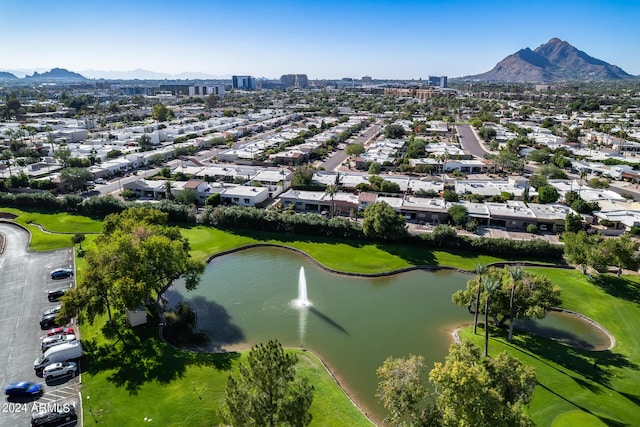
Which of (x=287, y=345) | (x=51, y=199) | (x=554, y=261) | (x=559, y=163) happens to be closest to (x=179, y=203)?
(x=51, y=199)

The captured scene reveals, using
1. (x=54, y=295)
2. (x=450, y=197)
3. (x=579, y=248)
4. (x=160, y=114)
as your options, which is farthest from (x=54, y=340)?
(x=160, y=114)

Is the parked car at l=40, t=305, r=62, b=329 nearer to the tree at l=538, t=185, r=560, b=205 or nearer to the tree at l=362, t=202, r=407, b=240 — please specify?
the tree at l=362, t=202, r=407, b=240

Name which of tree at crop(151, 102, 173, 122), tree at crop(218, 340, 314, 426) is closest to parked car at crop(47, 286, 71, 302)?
tree at crop(218, 340, 314, 426)

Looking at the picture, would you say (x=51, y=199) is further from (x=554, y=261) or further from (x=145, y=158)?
A: (x=554, y=261)

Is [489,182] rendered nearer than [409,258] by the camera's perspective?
No

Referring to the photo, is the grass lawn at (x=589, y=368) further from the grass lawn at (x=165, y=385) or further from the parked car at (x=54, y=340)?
the parked car at (x=54, y=340)

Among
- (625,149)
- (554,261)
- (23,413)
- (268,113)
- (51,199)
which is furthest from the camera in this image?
(268,113)

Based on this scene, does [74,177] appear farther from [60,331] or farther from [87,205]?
[60,331]

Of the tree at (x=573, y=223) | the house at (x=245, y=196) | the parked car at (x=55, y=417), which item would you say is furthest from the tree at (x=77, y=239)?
the tree at (x=573, y=223)
